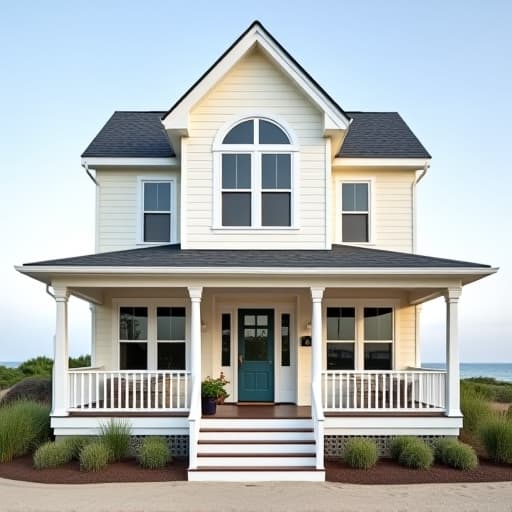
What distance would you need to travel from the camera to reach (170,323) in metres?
14.9

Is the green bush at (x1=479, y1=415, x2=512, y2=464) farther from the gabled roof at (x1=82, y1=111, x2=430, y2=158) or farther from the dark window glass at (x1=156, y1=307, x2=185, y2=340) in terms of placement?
the dark window glass at (x1=156, y1=307, x2=185, y2=340)

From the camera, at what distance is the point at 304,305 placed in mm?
14820

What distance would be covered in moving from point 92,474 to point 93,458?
28 centimetres

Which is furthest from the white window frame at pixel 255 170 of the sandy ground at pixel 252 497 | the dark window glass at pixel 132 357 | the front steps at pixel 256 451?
the sandy ground at pixel 252 497

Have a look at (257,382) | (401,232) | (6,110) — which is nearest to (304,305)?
(257,382)

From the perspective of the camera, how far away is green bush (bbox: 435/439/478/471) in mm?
11625

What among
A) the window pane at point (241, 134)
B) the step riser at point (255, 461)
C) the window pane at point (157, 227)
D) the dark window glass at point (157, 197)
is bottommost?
the step riser at point (255, 461)

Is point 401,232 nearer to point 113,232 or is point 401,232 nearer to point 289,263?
point 289,263

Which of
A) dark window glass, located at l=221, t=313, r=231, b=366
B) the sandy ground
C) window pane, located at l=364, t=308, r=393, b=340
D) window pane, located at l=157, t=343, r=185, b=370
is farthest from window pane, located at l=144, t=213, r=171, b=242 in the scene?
the sandy ground

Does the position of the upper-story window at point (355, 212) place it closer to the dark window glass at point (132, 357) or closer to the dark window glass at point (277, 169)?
the dark window glass at point (277, 169)

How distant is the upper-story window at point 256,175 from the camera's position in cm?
1407

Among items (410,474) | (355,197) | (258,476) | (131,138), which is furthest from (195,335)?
(131,138)

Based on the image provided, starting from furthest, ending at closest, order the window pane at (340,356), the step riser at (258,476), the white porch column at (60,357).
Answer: the window pane at (340,356) < the white porch column at (60,357) < the step riser at (258,476)

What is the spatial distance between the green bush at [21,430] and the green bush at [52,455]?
71 centimetres
